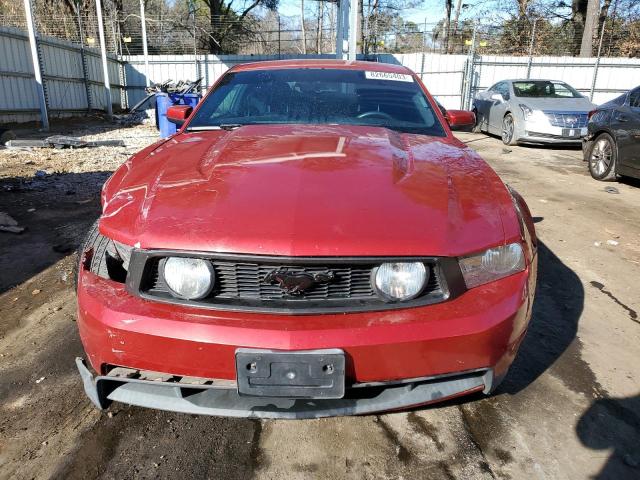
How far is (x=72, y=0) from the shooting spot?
25.5 m

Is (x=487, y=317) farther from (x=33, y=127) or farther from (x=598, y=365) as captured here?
(x=33, y=127)

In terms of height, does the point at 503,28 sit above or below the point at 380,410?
above

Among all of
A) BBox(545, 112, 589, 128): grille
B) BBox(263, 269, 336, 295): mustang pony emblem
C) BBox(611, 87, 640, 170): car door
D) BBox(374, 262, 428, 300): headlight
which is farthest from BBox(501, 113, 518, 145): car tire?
BBox(263, 269, 336, 295): mustang pony emblem

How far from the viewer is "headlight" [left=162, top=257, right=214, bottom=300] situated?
5.40ft

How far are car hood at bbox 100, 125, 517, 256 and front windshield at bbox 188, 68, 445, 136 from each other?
1.90 feet

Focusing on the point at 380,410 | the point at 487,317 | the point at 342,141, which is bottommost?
the point at 380,410

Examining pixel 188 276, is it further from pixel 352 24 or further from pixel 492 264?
pixel 352 24

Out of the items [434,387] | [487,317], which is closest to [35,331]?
[434,387]

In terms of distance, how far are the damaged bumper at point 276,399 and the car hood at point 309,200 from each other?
18.7 inches

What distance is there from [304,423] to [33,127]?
551 inches

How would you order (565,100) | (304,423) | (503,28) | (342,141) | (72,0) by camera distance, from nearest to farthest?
(304,423) < (342,141) < (565,100) < (503,28) < (72,0)

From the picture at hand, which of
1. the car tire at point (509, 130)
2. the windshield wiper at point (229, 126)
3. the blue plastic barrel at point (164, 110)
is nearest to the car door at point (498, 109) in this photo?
the car tire at point (509, 130)

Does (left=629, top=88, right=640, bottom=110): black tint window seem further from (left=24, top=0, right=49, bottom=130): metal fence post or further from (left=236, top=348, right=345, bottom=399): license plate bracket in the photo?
(left=24, top=0, right=49, bottom=130): metal fence post

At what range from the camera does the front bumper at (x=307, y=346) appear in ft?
5.16
